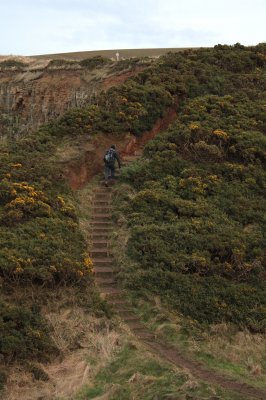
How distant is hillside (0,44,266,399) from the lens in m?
11.4

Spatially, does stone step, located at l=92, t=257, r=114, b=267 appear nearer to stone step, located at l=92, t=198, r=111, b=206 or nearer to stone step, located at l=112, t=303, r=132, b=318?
stone step, located at l=112, t=303, r=132, b=318

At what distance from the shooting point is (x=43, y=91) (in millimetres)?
31641

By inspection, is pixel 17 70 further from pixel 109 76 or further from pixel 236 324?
pixel 236 324

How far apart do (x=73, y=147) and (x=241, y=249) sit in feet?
27.4

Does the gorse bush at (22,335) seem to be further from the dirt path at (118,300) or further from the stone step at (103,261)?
the stone step at (103,261)

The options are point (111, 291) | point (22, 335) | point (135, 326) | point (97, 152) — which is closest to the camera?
point (22, 335)

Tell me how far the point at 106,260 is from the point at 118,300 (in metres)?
1.82

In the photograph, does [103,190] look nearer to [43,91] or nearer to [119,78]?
[119,78]

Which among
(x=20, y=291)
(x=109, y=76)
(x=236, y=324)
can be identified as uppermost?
(x=109, y=76)

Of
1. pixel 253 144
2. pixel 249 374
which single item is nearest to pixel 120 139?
pixel 253 144

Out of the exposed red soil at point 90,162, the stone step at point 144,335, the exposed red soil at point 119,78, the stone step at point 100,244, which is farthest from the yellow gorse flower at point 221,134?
the stone step at point 144,335

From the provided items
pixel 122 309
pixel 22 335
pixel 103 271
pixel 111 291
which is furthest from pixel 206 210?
pixel 22 335

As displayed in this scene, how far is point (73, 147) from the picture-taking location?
2077 cm

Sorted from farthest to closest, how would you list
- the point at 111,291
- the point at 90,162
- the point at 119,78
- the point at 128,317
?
1. the point at 119,78
2. the point at 90,162
3. the point at 111,291
4. the point at 128,317
